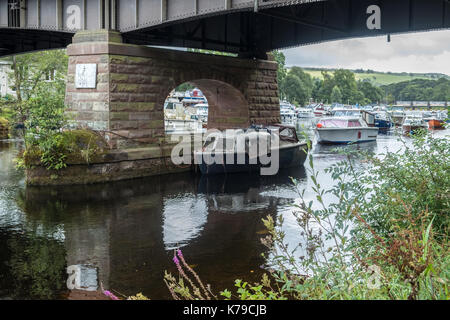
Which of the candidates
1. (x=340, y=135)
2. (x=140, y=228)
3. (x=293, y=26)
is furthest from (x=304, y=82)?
(x=140, y=228)

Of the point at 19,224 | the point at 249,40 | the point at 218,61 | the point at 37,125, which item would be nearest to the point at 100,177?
the point at 37,125

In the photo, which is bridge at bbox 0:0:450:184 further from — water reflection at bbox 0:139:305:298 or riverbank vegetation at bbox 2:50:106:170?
water reflection at bbox 0:139:305:298

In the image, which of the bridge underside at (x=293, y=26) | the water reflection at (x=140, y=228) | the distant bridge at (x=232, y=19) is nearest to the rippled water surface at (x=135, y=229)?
the water reflection at (x=140, y=228)

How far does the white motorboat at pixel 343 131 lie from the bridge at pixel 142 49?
1380cm

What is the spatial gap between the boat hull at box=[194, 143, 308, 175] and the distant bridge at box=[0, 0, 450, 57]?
5787 millimetres

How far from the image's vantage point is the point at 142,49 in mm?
21172

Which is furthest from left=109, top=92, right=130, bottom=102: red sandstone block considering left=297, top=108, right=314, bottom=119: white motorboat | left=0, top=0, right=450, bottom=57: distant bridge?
left=297, top=108, right=314, bottom=119: white motorboat

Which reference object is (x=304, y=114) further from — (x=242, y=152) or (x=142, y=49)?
(x=142, y=49)

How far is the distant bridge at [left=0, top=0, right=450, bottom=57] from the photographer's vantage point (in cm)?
1948

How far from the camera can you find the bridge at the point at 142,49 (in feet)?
64.5

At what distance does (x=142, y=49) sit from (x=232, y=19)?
7.93 metres

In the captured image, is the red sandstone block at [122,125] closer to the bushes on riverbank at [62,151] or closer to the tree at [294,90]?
the bushes on riverbank at [62,151]
